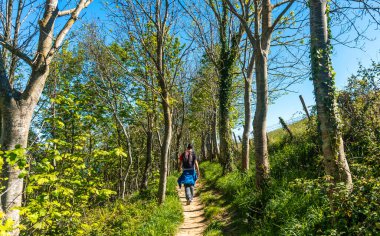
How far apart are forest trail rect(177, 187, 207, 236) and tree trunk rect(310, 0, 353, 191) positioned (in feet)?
11.9

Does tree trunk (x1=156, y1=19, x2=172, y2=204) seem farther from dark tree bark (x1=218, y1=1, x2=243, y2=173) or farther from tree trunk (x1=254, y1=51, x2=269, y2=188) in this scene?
dark tree bark (x1=218, y1=1, x2=243, y2=173)

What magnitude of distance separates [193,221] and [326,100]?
4951 mm

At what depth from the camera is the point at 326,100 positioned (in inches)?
164

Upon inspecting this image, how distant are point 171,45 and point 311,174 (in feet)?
24.5

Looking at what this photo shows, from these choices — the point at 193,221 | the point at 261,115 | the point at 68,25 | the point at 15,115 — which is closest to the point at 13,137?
the point at 15,115

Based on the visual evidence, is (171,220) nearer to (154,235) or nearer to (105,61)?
(154,235)

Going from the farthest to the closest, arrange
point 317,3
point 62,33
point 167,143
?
point 167,143, point 317,3, point 62,33

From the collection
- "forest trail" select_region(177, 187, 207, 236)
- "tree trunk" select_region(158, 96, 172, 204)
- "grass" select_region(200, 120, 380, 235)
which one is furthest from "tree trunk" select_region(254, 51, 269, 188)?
"tree trunk" select_region(158, 96, 172, 204)

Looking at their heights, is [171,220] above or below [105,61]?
below

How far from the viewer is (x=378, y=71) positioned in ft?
20.0

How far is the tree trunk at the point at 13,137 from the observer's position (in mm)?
3332

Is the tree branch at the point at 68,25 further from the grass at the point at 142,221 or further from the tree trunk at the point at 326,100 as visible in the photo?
the tree trunk at the point at 326,100

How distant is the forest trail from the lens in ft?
21.2

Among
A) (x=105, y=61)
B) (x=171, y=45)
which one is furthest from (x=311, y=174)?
(x=105, y=61)
